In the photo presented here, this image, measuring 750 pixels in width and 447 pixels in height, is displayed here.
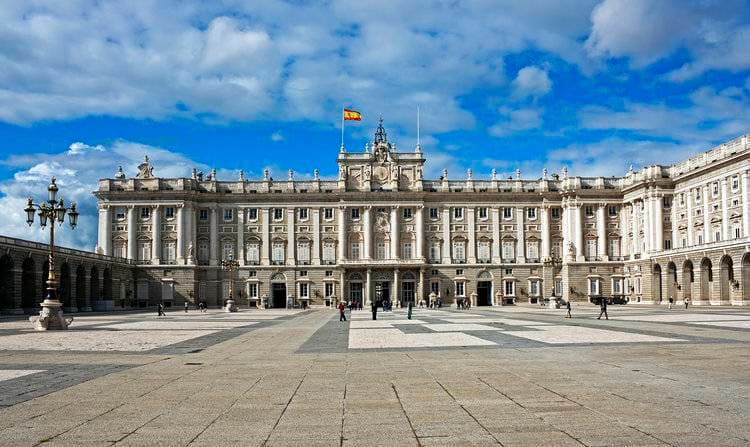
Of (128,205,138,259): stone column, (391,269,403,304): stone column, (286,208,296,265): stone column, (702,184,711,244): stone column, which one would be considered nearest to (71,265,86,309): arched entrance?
(128,205,138,259): stone column

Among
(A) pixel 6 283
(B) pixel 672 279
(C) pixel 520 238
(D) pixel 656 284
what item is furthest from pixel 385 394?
(C) pixel 520 238

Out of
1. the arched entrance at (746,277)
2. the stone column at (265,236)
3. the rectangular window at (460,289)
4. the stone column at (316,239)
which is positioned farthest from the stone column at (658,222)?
the stone column at (265,236)

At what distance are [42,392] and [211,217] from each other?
3151 inches

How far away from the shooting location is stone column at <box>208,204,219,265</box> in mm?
92169

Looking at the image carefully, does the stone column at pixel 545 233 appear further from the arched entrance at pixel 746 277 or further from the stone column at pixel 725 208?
the arched entrance at pixel 746 277

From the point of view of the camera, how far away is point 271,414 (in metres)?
11.7

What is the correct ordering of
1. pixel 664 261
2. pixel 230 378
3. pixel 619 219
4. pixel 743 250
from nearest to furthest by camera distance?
1. pixel 230 378
2. pixel 743 250
3. pixel 664 261
4. pixel 619 219

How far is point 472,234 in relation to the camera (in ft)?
306

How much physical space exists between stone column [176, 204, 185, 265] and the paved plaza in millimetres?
65794

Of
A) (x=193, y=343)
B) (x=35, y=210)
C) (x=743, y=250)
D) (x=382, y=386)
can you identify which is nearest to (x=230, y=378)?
(x=382, y=386)

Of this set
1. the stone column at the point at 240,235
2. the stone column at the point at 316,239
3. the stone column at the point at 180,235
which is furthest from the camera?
the stone column at the point at 316,239

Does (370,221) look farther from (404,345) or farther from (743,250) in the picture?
(404,345)

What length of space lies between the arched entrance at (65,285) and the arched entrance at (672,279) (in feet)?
212

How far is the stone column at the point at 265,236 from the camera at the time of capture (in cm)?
9281
